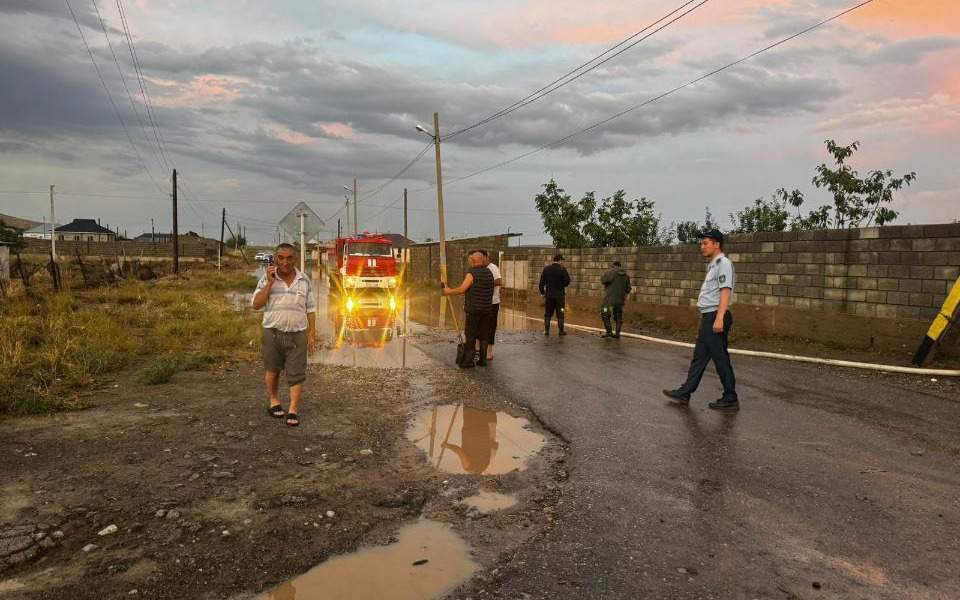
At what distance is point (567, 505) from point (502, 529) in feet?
1.79

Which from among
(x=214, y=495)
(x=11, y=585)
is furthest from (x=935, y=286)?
(x=11, y=585)

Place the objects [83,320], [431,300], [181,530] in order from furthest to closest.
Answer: [431,300] < [83,320] < [181,530]

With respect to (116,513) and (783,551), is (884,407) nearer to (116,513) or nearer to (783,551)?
(783,551)

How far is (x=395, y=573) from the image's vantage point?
3.13 meters

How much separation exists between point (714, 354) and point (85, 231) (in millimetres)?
126397

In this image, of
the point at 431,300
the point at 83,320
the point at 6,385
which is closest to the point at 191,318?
the point at 83,320

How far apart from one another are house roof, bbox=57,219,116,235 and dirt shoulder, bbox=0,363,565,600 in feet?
404

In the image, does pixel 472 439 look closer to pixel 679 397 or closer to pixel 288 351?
pixel 288 351

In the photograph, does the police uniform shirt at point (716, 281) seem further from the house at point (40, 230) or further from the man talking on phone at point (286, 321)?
the house at point (40, 230)

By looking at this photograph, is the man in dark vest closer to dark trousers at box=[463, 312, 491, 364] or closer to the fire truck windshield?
dark trousers at box=[463, 312, 491, 364]

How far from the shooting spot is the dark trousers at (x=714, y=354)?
645cm

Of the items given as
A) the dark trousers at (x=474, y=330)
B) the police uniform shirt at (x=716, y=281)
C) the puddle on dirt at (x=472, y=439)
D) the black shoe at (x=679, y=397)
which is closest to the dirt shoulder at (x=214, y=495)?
the puddle on dirt at (x=472, y=439)

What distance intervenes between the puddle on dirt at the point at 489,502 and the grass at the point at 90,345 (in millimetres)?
4743

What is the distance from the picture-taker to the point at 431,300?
24359 mm
